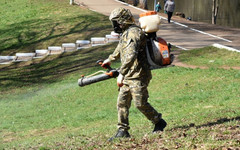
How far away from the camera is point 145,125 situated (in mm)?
8969

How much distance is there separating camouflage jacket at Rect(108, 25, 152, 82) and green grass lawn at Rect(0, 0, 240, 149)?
0.99m

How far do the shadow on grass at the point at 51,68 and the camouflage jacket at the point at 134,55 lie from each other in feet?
38.9

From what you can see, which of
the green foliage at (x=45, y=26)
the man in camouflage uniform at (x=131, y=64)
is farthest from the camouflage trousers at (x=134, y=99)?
the green foliage at (x=45, y=26)

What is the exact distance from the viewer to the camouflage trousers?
258 inches

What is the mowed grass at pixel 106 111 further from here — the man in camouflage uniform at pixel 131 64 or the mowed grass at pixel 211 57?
the mowed grass at pixel 211 57

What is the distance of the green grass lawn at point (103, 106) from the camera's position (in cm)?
676

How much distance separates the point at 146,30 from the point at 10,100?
10108 millimetres

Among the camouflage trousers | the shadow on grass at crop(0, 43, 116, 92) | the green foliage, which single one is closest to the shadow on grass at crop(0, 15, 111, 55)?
the green foliage

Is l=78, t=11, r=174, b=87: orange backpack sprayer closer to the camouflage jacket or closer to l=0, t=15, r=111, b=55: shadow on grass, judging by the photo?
the camouflage jacket

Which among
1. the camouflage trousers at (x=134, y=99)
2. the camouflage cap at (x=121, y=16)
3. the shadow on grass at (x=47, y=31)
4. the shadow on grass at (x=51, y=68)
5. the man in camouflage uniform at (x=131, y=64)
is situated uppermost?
the camouflage cap at (x=121, y=16)

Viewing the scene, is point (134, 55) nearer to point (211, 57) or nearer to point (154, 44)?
point (154, 44)

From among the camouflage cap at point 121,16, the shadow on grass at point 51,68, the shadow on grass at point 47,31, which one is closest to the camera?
the camouflage cap at point 121,16

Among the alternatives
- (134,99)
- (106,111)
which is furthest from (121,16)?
(106,111)

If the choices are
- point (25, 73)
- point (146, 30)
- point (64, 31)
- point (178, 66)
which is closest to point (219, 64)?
point (178, 66)
